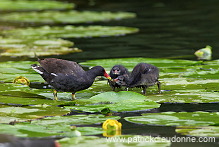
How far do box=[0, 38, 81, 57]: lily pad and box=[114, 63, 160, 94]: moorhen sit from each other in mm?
3556

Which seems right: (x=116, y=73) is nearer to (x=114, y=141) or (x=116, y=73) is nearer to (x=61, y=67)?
(x=61, y=67)

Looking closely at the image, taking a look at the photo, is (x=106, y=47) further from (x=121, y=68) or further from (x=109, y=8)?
(x=109, y=8)

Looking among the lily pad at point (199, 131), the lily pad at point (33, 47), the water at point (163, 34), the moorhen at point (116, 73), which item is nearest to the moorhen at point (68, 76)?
the moorhen at point (116, 73)

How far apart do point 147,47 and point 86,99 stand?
5.78 meters

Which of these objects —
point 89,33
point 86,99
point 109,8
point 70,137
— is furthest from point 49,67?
point 109,8

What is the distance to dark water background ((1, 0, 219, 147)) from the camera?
21.0 feet

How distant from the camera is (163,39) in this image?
1362 centimetres

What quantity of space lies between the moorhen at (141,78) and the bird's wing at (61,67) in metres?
0.73

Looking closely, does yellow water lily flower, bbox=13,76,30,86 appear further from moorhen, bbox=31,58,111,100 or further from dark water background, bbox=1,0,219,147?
dark water background, bbox=1,0,219,147

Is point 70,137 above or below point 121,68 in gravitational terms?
below

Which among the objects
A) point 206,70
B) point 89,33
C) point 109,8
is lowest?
point 206,70

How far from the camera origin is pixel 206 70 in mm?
8461

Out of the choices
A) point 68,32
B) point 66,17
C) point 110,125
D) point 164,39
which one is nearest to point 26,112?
point 110,125

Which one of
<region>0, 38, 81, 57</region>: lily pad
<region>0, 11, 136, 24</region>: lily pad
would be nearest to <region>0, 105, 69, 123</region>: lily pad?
<region>0, 38, 81, 57</region>: lily pad
